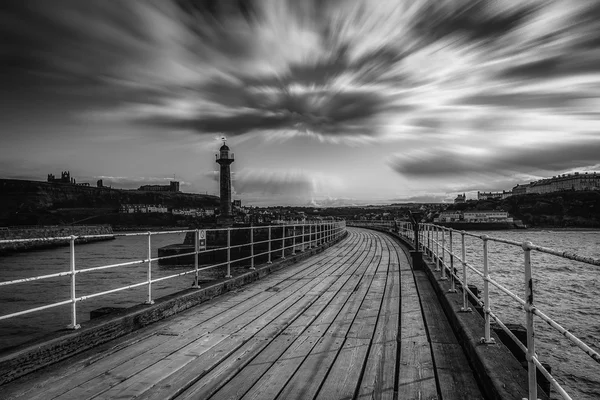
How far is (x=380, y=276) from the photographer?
30.1 feet

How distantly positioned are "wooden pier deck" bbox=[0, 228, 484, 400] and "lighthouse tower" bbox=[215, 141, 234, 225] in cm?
4931

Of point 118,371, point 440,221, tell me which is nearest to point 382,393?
point 118,371

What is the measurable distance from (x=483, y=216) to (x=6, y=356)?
424 ft

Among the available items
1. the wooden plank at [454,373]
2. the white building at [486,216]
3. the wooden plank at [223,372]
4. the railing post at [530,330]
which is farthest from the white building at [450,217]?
the railing post at [530,330]

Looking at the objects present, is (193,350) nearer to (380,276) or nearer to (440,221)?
(380,276)

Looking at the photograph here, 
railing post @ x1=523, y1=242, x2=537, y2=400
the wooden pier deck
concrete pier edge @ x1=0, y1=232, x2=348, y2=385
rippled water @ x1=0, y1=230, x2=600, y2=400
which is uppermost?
railing post @ x1=523, y1=242, x2=537, y2=400

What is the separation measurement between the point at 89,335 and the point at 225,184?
5278cm

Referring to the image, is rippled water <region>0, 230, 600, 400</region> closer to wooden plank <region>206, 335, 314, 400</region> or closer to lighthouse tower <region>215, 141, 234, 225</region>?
wooden plank <region>206, 335, 314, 400</region>

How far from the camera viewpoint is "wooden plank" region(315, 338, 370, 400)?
2.91 metres

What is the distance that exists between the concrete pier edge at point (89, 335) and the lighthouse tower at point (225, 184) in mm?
48720

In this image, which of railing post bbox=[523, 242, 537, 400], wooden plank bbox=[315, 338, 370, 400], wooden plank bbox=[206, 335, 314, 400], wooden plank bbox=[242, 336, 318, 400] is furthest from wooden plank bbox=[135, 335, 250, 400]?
railing post bbox=[523, 242, 537, 400]

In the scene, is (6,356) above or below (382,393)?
above

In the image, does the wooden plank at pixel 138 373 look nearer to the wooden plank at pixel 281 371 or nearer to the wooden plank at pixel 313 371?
the wooden plank at pixel 281 371

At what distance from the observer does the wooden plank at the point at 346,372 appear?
9.53 ft
